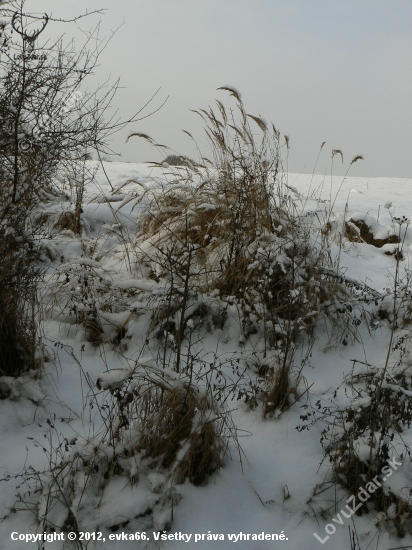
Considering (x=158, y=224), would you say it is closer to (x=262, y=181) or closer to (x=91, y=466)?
(x=262, y=181)

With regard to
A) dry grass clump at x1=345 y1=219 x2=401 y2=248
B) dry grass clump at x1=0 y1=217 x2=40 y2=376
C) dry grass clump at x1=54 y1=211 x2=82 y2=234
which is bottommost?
dry grass clump at x1=0 y1=217 x2=40 y2=376

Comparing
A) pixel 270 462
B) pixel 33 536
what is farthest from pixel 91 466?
pixel 270 462

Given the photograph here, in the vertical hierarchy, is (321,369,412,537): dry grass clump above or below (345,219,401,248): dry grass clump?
below

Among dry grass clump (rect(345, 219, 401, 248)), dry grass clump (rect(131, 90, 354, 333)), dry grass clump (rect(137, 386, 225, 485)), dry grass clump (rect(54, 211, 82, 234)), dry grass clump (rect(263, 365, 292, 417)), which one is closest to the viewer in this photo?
dry grass clump (rect(137, 386, 225, 485))

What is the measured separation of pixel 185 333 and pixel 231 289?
48 centimetres

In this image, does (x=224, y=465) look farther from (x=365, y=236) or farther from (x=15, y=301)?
(x=365, y=236)

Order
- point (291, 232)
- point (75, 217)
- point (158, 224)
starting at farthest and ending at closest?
point (75, 217) → point (158, 224) → point (291, 232)

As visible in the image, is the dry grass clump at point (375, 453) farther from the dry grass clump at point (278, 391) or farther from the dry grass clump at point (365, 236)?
the dry grass clump at point (365, 236)

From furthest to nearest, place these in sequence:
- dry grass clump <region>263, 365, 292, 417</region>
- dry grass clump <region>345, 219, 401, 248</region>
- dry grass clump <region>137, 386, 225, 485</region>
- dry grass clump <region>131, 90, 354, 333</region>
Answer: dry grass clump <region>345, 219, 401, 248</region>, dry grass clump <region>131, 90, 354, 333</region>, dry grass clump <region>263, 365, 292, 417</region>, dry grass clump <region>137, 386, 225, 485</region>

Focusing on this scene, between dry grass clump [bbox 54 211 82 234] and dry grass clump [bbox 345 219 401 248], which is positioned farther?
dry grass clump [bbox 345 219 401 248]

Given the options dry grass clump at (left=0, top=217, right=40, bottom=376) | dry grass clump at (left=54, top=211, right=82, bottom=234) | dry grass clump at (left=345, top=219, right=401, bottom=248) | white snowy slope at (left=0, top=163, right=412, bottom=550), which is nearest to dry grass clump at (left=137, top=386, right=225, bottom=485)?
white snowy slope at (left=0, top=163, right=412, bottom=550)

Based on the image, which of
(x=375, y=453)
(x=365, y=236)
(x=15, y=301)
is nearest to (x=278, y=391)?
(x=375, y=453)

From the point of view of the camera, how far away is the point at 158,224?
13.0 ft

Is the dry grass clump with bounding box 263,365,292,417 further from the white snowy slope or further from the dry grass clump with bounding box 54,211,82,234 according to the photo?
the dry grass clump with bounding box 54,211,82,234
